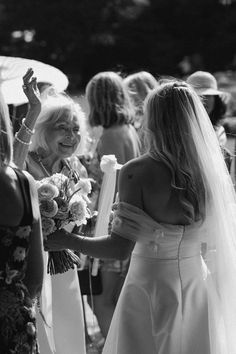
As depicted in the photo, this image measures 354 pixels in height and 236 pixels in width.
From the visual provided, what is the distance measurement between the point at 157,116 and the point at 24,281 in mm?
1015

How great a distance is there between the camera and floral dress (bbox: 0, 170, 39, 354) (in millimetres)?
2898

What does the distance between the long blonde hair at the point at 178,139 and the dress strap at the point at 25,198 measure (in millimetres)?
839

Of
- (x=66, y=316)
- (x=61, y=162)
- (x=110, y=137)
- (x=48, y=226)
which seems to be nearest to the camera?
(x=48, y=226)

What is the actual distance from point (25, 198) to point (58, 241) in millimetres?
930

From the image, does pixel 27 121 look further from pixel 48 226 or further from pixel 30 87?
pixel 48 226

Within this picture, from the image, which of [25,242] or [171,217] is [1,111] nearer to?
[25,242]

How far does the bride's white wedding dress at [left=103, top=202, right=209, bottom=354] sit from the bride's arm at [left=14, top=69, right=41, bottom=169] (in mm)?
778

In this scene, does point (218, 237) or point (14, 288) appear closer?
point (14, 288)

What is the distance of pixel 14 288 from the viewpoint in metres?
2.96

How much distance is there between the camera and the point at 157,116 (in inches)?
140

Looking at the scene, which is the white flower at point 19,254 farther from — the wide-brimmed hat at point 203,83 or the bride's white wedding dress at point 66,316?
the wide-brimmed hat at point 203,83

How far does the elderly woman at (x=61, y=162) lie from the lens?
15.6 ft

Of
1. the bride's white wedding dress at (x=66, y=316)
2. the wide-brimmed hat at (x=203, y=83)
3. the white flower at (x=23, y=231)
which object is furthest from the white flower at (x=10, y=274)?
the wide-brimmed hat at (x=203, y=83)

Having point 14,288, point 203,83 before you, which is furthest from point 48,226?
point 203,83
